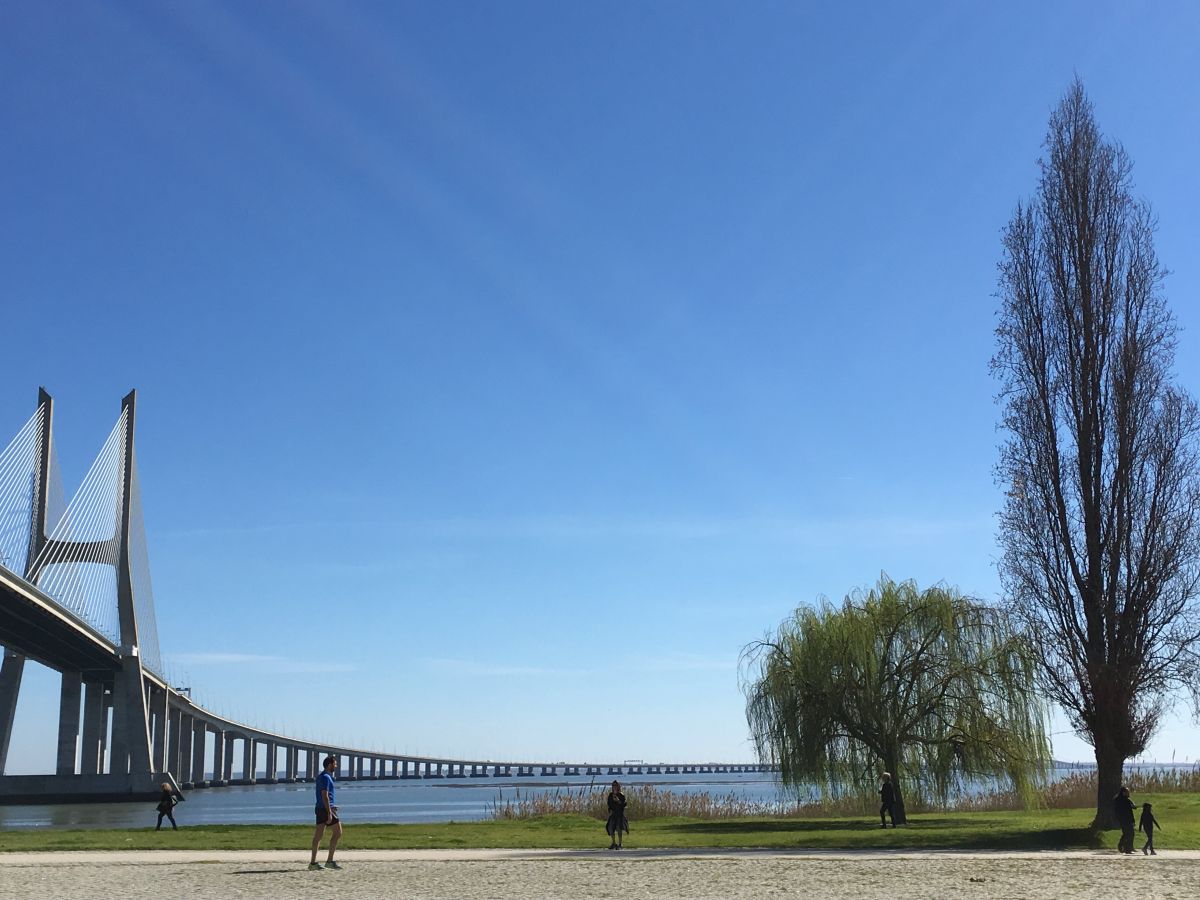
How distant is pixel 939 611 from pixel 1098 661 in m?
5.82

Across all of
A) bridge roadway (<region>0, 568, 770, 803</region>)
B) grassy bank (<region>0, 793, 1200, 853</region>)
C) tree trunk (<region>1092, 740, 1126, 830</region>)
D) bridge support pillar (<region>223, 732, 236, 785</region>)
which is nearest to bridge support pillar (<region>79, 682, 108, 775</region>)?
bridge roadway (<region>0, 568, 770, 803</region>)

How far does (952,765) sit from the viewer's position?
2911cm

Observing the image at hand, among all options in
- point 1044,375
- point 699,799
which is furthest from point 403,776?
point 1044,375

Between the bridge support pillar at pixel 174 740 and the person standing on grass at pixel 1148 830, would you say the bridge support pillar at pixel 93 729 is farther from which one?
the person standing on grass at pixel 1148 830

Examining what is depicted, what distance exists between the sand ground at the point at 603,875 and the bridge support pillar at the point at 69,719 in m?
58.3

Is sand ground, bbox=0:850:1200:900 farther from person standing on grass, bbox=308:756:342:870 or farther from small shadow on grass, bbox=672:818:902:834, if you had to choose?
small shadow on grass, bbox=672:818:902:834

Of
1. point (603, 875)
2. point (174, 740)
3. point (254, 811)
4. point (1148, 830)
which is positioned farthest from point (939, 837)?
point (174, 740)

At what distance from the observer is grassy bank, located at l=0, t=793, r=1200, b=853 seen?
21.7 m

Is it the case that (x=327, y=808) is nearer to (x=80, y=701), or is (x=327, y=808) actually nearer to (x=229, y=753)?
(x=80, y=701)

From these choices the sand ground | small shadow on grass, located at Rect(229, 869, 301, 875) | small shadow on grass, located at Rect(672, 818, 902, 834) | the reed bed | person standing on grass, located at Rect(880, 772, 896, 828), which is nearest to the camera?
the sand ground

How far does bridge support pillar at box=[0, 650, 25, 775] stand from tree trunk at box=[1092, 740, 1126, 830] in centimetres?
6173

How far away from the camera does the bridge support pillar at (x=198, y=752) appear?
10919 centimetres

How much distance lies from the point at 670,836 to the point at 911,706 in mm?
8341

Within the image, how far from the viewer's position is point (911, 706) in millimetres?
29500
